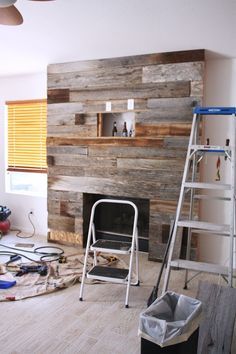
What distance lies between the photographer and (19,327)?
2.50m

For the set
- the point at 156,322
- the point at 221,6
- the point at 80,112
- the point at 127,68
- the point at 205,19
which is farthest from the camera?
the point at 80,112

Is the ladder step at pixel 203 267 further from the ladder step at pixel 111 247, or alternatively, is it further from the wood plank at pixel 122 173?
the wood plank at pixel 122 173

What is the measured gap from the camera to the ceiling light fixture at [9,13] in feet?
7.04

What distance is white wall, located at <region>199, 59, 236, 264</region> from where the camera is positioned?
3.71 metres

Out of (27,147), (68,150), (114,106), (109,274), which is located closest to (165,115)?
(114,106)

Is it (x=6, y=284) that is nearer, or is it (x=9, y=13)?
(x=9, y=13)

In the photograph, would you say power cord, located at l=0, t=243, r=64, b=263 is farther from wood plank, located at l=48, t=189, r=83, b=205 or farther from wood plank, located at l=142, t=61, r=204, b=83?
wood plank, located at l=142, t=61, r=204, b=83

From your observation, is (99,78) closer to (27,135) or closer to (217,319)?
(27,135)

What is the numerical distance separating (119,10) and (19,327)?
2.58 metres

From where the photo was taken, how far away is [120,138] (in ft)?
13.5

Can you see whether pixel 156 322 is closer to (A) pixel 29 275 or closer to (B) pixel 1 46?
(A) pixel 29 275

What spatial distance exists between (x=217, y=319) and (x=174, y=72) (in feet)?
8.95

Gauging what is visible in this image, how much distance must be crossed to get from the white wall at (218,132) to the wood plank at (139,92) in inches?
13.1

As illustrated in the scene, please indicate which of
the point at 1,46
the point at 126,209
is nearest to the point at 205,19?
the point at 1,46
